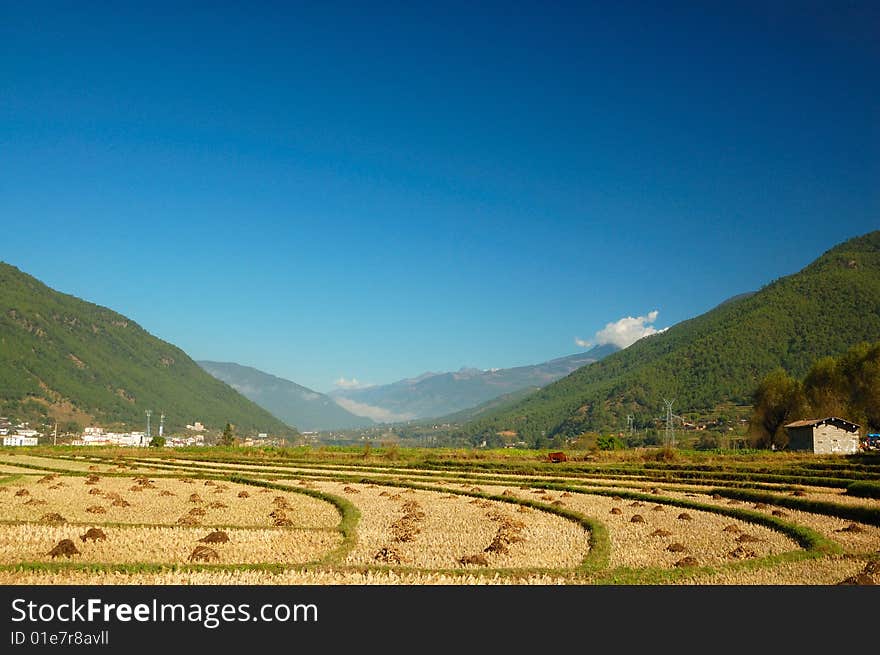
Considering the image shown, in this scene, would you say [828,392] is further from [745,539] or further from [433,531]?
[433,531]

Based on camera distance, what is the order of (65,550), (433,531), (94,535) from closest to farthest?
(65,550) → (94,535) → (433,531)

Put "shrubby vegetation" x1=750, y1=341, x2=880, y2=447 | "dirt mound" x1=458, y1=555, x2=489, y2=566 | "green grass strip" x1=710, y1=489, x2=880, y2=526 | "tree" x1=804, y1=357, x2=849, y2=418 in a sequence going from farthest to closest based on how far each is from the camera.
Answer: "tree" x1=804, y1=357, x2=849, y2=418
"shrubby vegetation" x1=750, y1=341, x2=880, y2=447
"green grass strip" x1=710, y1=489, x2=880, y2=526
"dirt mound" x1=458, y1=555, x2=489, y2=566

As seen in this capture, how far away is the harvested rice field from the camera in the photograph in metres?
15.8

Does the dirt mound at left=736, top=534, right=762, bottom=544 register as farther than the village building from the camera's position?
No

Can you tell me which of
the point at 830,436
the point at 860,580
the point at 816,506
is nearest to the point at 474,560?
the point at 860,580

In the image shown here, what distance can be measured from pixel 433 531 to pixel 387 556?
6074 mm

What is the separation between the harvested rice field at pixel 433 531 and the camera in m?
15.8

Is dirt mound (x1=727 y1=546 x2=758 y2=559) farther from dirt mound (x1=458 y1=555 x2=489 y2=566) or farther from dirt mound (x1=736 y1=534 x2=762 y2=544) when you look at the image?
dirt mound (x1=458 y1=555 x2=489 y2=566)

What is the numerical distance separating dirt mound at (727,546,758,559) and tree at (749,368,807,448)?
90.9 metres

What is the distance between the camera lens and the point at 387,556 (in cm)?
1795

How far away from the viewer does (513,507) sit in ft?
110

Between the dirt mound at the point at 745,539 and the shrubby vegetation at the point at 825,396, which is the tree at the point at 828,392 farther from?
the dirt mound at the point at 745,539

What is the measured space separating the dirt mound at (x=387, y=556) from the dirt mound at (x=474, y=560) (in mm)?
1604

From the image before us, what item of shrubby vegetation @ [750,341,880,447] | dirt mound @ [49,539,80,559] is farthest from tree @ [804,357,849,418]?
dirt mound @ [49,539,80,559]
